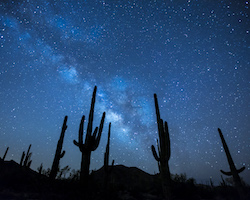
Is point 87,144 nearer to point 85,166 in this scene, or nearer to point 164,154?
point 85,166

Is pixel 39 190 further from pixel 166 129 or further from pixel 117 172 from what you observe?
pixel 117 172

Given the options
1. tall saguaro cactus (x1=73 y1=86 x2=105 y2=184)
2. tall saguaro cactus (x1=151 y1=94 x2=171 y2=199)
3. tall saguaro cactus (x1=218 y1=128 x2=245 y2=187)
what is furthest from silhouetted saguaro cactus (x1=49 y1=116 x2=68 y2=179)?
tall saguaro cactus (x1=218 y1=128 x2=245 y2=187)

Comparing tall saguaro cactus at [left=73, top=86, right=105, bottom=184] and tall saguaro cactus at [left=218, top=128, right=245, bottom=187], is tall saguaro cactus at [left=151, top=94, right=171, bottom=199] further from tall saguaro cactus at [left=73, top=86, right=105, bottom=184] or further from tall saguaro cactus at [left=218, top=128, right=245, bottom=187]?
tall saguaro cactus at [left=218, top=128, right=245, bottom=187]

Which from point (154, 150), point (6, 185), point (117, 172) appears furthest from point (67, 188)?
point (117, 172)

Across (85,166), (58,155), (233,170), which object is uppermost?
(58,155)

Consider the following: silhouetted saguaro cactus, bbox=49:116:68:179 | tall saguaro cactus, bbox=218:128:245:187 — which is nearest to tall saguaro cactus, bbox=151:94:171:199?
tall saguaro cactus, bbox=218:128:245:187

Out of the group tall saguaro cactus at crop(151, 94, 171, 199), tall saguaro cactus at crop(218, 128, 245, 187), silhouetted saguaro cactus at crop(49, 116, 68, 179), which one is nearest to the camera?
tall saguaro cactus at crop(151, 94, 171, 199)

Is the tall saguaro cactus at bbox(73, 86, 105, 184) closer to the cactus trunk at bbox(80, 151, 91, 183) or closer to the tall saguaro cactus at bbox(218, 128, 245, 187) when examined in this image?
the cactus trunk at bbox(80, 151, 91, 183)

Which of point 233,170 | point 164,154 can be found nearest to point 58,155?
point 164,154

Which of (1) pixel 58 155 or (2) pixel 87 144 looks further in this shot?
(1) pixel 58 155

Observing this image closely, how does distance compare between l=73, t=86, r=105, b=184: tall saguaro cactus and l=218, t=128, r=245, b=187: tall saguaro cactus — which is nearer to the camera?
l=73, t=86, r=105, b=184: tall saguaro cactus

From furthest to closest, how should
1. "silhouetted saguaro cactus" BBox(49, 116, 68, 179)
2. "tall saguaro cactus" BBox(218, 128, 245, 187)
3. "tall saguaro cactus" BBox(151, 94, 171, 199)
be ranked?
"tall saguaro cactus" BBox(218, 128, 245, 187) < "silhouetted saguaro cactus" BBox(49, 116, 68, 179) < "tall saguaro cactus" BBox(151, 94, 171, 199)

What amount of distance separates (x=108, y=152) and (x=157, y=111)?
4.93 metres

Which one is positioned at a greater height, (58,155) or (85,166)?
(58,155)
